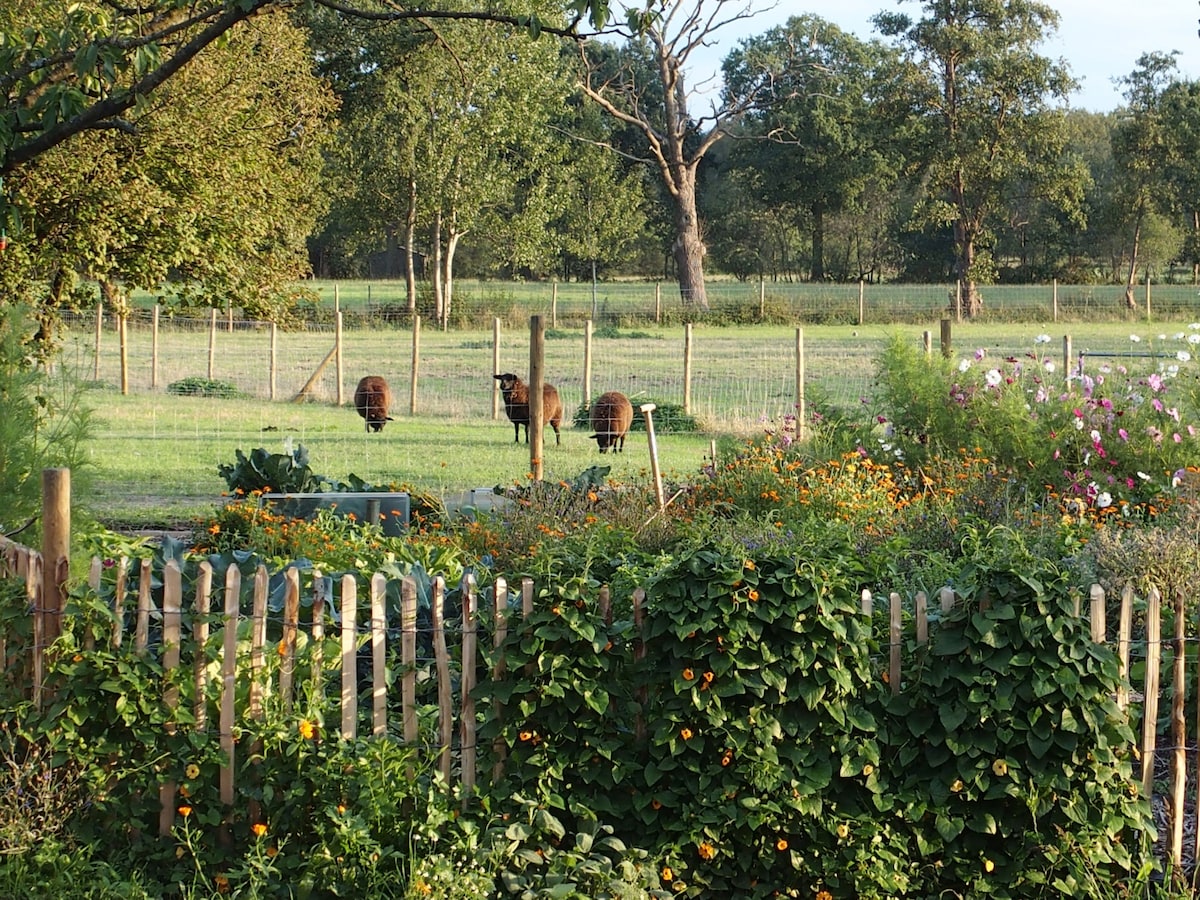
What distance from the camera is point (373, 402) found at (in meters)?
16.2

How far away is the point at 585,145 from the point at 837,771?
163ft

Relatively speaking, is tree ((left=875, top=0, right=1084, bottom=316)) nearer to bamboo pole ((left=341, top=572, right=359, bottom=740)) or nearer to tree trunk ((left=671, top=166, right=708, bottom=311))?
tree trunk ((left=671, top=166, right=708, bottom=311))

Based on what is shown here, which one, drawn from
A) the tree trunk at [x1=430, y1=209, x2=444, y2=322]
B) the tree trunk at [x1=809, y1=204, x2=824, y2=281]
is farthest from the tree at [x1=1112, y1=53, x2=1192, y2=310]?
the tree trunk at [x1=430, y1=209, x2=444, y2=322]

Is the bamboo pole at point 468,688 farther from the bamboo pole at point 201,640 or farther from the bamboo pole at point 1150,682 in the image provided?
the bamboo pole at point 1150,682

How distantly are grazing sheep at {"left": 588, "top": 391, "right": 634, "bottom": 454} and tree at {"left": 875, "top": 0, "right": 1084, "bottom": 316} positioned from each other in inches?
1118

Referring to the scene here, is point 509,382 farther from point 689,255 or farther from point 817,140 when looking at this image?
point 817,140

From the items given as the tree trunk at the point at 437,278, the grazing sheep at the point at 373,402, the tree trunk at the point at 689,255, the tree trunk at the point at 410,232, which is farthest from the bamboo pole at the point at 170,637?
the tree trunk at the point at 689,255

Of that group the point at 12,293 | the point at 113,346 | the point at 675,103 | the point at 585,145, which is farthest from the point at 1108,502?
the point at 585,145

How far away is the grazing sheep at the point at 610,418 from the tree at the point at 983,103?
28.4 meters

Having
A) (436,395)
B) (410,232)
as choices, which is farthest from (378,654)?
(410,232)

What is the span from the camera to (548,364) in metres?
25.5

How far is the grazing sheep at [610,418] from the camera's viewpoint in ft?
46.3

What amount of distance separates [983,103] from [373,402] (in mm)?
31547

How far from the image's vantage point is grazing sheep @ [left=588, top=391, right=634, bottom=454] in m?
14.1
